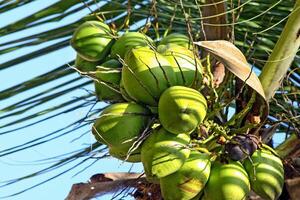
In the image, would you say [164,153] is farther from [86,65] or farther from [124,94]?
[86,65]

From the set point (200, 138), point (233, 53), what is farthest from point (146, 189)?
point (233, 53)

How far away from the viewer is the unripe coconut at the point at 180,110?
85 centimetres

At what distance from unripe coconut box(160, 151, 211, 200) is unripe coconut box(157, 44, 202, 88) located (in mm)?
98

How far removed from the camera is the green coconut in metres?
0.93

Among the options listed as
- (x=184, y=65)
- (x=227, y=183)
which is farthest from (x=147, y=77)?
(x=227, y=183)

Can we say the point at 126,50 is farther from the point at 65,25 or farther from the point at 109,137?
the point at 65,25

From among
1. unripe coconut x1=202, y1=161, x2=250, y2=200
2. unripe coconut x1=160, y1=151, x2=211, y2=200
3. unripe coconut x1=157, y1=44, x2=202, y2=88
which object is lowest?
unripe coconut x1=202, y1=161, x2=250, y2=200

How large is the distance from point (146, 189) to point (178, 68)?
0.64ft

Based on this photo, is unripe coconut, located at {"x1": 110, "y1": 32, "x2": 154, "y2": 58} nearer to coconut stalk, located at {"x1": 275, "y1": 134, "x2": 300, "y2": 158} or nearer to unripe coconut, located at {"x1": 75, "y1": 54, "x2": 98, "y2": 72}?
unripe coconut, located at {"x1": 75, "y1": 54, "x2": 98, "y2": 72}

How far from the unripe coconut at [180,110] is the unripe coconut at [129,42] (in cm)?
14

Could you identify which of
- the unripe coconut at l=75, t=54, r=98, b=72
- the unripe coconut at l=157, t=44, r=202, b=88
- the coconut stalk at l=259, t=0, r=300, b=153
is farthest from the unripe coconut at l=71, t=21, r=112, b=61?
the coconut stalk at l=259, t=0, r=300, b=153

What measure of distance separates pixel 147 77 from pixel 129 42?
0.43ft

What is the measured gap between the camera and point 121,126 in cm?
90

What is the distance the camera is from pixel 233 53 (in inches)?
34.5
